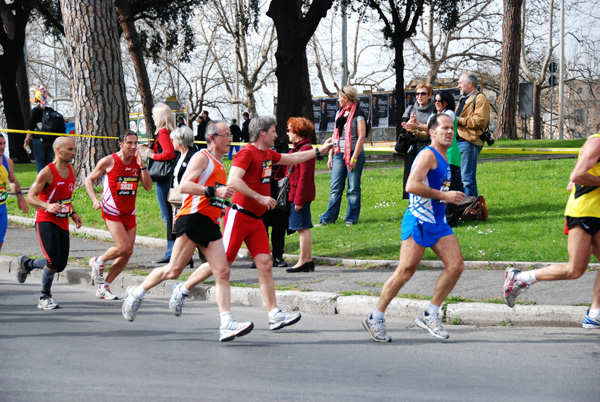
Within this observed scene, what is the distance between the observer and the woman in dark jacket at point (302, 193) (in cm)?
909

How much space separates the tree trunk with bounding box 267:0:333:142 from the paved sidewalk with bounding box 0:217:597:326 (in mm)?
11726

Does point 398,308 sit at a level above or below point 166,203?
below

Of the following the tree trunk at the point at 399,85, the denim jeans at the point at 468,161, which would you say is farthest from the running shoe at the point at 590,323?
the tree trunk at the point at 399,85

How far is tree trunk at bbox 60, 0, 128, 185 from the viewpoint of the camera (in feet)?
52.5

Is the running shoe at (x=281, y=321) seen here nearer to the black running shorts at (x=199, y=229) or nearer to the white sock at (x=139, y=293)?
the black running shorts at (x=199, y=229)

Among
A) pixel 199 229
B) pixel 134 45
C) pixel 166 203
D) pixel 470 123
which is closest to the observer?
pixel 199 229

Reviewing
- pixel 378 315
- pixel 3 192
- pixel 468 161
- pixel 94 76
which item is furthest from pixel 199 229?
pixel 94 76

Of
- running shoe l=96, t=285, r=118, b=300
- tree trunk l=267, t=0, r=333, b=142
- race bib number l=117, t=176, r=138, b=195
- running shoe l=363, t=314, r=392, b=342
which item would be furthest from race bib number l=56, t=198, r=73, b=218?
tree trunk l=267, t=0, r=333, b=142

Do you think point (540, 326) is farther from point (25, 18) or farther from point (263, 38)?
point (263, 38)

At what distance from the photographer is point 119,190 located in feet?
27.0

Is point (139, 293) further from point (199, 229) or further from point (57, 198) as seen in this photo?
point (57, 198)

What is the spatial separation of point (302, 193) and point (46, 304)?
10.6 feet

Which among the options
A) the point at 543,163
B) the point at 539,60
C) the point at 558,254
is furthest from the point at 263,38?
the point at 558,254

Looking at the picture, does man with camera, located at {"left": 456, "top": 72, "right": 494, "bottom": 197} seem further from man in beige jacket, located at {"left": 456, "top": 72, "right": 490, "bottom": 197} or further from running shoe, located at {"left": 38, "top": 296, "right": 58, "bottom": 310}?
running shoe, located at {"left": 38, "top": 296, "right": 58, "bottom": 310}
